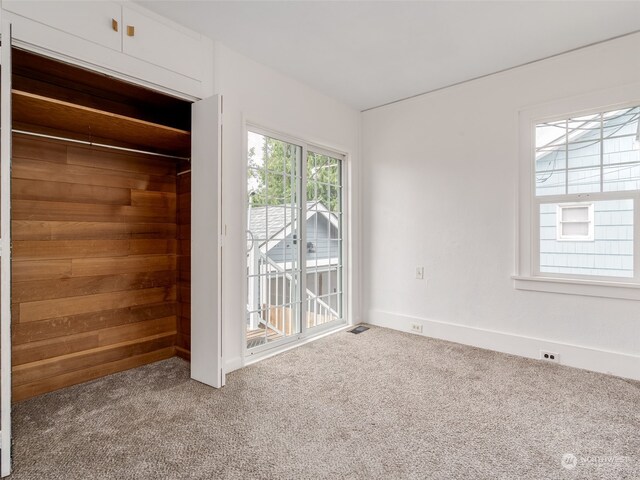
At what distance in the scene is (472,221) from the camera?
3.41m

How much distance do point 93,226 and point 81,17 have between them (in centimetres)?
137

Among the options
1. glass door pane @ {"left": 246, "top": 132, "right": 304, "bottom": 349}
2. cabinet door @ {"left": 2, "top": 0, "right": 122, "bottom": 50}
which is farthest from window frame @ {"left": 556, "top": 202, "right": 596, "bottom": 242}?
cabinet door @ {"left": 2, "top": 0, "right": 122, "bottom": 50}

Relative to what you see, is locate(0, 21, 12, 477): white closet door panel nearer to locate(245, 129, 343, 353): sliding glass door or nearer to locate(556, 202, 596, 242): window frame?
locate(245, 129, 343, 353): sliding glass door

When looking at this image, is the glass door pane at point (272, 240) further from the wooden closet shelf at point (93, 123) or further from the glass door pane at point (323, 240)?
the wooden closet shelf at point (93, 123)

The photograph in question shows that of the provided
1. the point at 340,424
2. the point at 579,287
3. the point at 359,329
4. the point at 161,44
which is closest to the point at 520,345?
the point at 579,287

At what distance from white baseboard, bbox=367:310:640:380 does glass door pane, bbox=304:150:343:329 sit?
634mm

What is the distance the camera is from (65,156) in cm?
244

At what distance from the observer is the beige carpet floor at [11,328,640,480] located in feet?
5.38

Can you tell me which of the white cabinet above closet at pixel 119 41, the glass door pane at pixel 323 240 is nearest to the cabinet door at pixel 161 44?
the white cabinet above closet at pixel 119 41

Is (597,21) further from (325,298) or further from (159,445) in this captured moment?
(159,445)

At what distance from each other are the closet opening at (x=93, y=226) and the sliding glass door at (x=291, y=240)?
593mm

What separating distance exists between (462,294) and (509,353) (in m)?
0.66

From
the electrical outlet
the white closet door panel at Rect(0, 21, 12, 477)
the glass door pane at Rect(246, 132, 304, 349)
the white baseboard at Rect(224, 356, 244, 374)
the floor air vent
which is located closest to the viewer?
the white closet door panel at Rect(0, 21, 12, 477)

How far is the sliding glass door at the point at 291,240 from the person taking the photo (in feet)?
10.3
